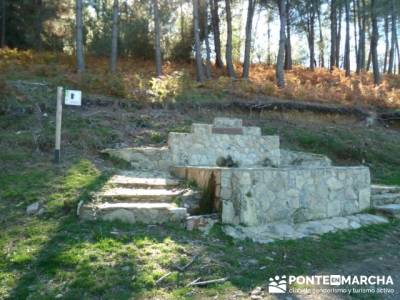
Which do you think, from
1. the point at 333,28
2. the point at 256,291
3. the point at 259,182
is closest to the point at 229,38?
the point at 333,28

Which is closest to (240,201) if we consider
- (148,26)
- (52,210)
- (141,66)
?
(52,210)

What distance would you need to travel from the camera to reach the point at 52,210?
6.11 meters

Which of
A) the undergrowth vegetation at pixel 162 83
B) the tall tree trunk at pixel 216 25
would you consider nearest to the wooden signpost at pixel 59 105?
the undergrowth vegetation at pixel 162 83

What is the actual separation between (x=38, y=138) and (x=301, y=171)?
16.7 feet

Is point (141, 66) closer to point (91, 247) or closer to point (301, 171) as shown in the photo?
point (301, 171)

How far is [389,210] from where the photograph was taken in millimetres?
8289

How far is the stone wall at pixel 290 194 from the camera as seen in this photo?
655cm

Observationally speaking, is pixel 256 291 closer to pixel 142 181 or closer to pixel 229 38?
pixel 142 181

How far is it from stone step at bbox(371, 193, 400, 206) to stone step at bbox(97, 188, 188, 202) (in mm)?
4103

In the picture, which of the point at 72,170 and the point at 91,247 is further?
the point at 72,170

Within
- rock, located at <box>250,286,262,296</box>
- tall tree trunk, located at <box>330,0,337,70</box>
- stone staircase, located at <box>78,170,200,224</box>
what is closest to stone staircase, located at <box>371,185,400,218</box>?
stone staircase, located at <box>78,170,200,224</box>

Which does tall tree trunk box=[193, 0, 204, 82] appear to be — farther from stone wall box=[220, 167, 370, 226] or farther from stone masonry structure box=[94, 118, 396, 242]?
stone wall box=[220, 167, 370, 226]

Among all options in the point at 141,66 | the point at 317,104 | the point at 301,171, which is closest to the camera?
the point at 301,171

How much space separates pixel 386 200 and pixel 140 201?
206 inches
